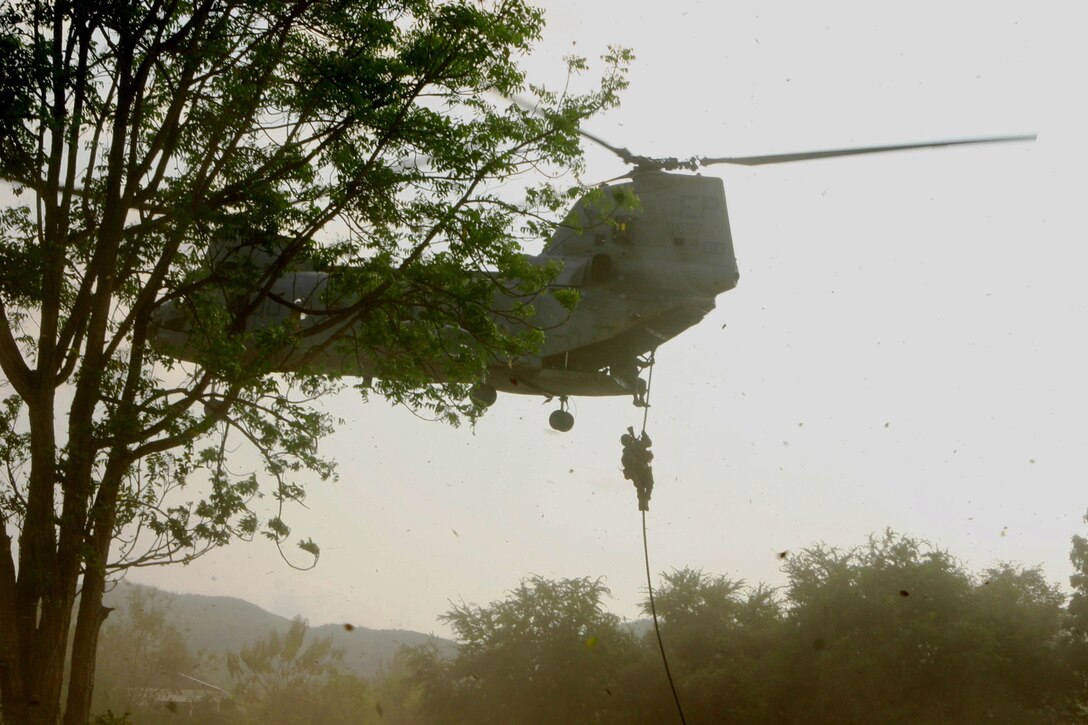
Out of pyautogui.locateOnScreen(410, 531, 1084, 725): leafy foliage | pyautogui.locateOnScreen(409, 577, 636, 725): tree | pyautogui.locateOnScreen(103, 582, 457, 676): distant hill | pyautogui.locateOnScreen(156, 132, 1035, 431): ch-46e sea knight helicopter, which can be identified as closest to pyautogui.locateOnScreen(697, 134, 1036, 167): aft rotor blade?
pyautogui.locateOnScreen(156, 132, 1035, 431): ch-46e sea knight helicopter

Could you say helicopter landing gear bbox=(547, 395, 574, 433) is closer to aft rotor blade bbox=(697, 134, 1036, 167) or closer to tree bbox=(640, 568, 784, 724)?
aft rotor blade bbox=(697, 134, 1036, 167)

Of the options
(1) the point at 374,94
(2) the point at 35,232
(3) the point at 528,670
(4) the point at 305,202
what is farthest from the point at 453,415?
(3) the point at 528,670

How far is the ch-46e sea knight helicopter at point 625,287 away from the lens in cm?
1691

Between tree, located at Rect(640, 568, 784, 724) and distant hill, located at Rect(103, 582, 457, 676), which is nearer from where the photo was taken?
tree, located at Rect(640, 568, 784, 724)

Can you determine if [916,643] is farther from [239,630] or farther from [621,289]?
[239,630]

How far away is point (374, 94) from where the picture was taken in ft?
38.3

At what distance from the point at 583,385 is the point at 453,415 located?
488 centimetres

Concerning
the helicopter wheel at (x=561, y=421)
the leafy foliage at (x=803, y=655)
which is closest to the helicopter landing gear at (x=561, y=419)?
the helicopter wheel at (x=561, y=421)

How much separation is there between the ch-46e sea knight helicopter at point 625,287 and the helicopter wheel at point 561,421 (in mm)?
18

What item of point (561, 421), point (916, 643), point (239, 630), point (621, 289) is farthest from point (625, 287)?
point (239, 630)

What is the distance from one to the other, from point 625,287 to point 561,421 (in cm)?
271

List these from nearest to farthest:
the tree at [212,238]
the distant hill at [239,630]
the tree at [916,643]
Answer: the tree at [212,238]
the tree at [916,643]
the distant hill at [239,630]

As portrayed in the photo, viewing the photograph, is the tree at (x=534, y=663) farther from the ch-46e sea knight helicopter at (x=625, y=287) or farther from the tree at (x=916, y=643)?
the ch-46e sea knight helicopter at (x=625, y=287)

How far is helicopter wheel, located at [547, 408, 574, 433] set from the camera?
58.6 feet
